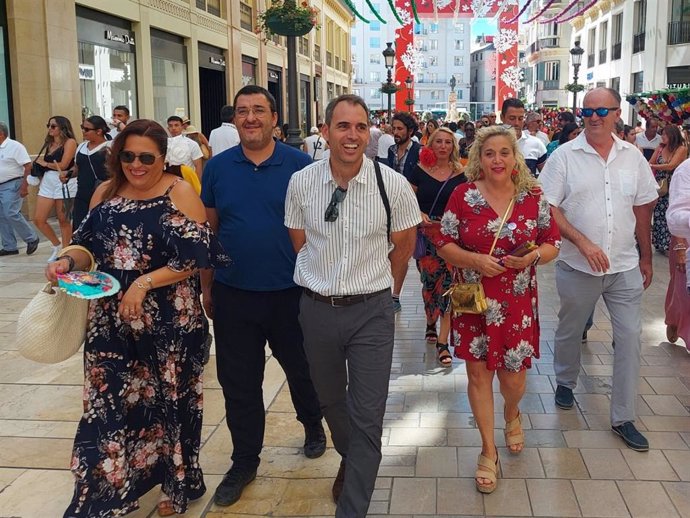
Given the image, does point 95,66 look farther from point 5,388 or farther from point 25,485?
point 25,485

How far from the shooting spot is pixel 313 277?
3416 millimetres

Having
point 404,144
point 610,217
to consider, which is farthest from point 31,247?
point 610,217

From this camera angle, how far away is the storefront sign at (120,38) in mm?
15178

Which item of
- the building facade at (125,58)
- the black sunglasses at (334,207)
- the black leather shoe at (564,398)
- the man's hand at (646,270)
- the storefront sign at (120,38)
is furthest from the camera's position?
the storefront sign at (120,38)

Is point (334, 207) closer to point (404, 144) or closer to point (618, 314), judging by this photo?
point (618, 314)

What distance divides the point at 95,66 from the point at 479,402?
43.1 feet

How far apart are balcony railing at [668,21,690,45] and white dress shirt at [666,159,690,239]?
92.1ft

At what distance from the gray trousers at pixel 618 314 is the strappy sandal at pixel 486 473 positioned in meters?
1.02

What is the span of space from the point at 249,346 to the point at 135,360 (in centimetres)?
61

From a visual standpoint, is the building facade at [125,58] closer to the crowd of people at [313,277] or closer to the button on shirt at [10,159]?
the button on shirt at [10,159]

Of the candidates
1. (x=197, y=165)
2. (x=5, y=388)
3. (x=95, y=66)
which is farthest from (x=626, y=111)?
(x=5, y=388)

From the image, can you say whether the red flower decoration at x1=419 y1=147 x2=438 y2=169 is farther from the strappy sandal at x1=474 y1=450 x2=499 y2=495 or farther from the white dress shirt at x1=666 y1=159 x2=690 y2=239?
the strappy sandal at x1=474 y1=450 x2=499 y2=495

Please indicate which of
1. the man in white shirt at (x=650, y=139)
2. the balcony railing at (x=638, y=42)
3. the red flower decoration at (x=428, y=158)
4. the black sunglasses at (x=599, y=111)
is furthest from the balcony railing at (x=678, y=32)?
the black sunglasses at (x=599, y=111)

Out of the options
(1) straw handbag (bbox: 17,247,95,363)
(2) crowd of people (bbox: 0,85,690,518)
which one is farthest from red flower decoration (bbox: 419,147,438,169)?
(1) straw handbag (bbox: 17,247,95,363)
